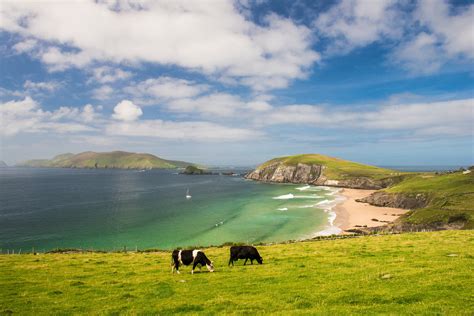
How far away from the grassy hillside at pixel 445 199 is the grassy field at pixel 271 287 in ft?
174

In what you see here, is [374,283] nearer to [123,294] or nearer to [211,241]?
[123,294]

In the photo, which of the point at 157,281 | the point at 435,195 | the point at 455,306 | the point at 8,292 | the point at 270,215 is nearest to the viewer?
the point at 455,306

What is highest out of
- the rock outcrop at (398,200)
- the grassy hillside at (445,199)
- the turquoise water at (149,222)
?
the grassy hillside at (445,199)

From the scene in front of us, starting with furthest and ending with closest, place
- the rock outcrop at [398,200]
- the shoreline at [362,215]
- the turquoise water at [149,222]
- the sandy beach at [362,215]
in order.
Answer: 1. the rock outcrop at [398,200]
2. the sandy beach at [362,215]
3. the shoreline at [362,215]
4. the turquoise water at [149,222]

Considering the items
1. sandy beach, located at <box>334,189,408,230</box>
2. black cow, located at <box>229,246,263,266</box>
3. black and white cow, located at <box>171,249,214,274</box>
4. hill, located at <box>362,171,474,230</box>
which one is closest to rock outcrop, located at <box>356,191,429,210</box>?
hill, located at <box>362,171,474,230</box>

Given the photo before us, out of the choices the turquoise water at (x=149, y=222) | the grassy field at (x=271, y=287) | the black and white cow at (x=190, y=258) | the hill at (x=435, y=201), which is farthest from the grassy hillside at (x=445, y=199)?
the black and white cow at (x=190, y=258)

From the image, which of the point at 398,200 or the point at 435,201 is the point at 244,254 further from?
the point at 398,200

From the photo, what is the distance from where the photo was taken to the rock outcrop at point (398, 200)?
119000 millimetres

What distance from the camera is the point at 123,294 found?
18.5 metres

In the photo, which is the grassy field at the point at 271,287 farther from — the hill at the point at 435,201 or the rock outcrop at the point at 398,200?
the rock outcrop at the point at 398,200

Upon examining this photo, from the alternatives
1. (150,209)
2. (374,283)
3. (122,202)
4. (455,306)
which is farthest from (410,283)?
(122,202)

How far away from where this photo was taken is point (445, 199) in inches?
3999

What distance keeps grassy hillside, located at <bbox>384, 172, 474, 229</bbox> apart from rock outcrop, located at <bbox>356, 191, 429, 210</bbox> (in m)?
2.53

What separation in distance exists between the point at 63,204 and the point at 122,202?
79.6 feet
